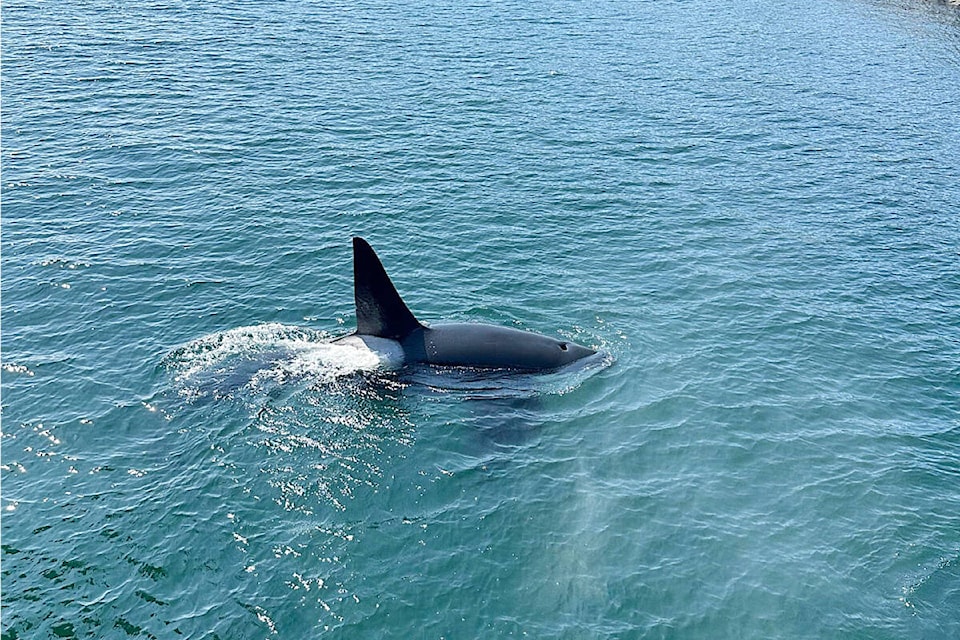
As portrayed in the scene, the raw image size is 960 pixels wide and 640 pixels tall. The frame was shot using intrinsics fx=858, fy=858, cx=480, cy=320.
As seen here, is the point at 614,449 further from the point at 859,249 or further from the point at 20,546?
the point at 859,249

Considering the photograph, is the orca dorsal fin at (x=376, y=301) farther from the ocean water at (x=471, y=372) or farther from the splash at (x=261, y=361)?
the ocean water at (x=471, y=372)

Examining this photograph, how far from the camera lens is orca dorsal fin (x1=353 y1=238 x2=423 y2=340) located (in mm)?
27688

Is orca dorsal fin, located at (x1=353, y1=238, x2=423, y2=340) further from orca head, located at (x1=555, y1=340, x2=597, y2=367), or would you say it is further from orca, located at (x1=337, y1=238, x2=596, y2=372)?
orca head, located at (x1=555, y1=340, x2=597, y2=367)

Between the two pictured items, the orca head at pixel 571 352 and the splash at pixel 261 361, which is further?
the orca head at pixel 571 352

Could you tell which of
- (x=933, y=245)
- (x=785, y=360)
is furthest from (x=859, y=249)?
(x=785, y=360)

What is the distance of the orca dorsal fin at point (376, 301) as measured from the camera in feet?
90.8

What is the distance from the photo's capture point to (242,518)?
79.9 feet

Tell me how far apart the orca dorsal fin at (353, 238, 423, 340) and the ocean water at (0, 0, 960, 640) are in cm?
165

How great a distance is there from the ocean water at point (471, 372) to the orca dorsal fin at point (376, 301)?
1652 millimetres

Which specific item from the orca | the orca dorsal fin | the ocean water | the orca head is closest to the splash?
the ocean water

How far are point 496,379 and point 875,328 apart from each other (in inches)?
665

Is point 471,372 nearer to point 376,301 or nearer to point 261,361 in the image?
point 376,301

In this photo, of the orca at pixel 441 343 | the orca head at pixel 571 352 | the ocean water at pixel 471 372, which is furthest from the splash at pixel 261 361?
the orca head at pixel 571 352

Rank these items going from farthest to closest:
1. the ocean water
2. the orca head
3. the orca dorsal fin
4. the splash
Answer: the orca head
the splash
the orca dorsal fin
the ocean water
